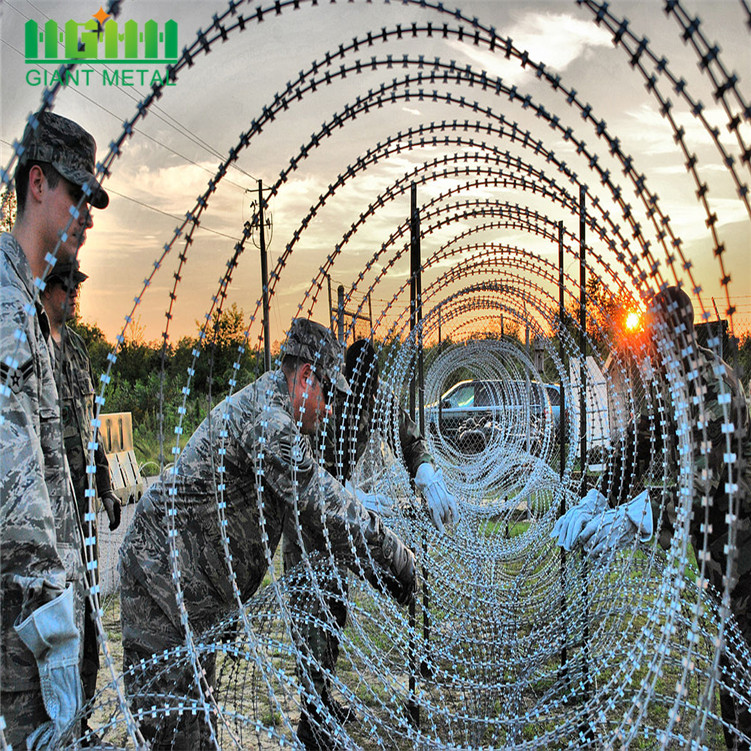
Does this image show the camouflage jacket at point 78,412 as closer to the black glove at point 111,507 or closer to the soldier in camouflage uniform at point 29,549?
the black glove at point 111,507

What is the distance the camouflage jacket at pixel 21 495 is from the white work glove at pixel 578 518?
10.5 ft

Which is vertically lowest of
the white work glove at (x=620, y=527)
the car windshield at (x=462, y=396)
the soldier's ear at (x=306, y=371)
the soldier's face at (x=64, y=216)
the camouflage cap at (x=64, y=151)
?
the white work glove at (x=620, y=527)

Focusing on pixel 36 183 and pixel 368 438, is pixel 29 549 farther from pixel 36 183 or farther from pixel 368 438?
pixel 368 438

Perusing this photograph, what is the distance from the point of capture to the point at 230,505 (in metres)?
3.11

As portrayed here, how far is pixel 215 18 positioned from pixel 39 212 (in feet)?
2.99

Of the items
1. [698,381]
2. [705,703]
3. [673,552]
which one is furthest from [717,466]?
[705,703]

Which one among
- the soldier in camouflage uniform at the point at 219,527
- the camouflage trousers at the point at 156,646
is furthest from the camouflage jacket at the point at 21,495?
the camouflage trousers at the point at 156,646

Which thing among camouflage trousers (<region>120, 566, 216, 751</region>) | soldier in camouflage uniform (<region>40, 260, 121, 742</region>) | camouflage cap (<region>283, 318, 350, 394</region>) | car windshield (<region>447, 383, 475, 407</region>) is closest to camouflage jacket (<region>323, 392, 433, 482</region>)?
soldier in camouflage uniform (<region>40, 260, 121, 742</region>)

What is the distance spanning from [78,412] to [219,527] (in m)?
1.39

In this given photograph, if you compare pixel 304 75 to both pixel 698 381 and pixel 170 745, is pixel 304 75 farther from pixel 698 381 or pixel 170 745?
pixel 170 745

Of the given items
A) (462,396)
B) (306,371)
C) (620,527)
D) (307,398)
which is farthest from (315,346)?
(462,396)

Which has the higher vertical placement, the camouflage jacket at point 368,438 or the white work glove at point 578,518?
the camouflage jacket at point 368,438

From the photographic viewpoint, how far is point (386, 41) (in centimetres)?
234

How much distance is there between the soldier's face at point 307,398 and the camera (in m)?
3.27
